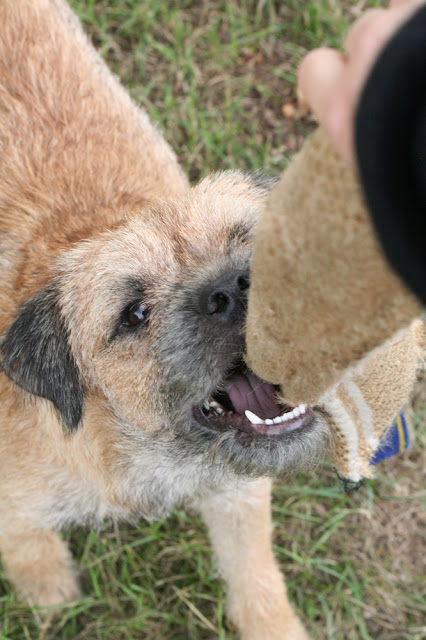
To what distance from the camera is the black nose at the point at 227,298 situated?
1.95 m

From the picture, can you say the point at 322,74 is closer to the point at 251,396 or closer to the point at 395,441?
the point at 251,396

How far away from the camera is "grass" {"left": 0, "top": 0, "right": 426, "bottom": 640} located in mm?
3469

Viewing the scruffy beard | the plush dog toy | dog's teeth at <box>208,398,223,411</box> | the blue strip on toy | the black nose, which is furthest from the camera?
the blue strip on toy

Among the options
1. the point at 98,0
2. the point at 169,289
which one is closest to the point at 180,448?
the point at 169,289

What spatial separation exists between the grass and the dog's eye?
5.80 ft

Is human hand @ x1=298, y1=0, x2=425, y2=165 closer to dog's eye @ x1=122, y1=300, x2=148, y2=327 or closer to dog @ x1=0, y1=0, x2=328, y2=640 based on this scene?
dog @ x1=0, y1=0, x2=328, y2=640

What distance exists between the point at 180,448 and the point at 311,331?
42.8 inches

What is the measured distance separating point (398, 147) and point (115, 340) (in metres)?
1.46

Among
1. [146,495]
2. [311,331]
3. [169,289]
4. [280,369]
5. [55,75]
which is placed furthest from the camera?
[55,75]

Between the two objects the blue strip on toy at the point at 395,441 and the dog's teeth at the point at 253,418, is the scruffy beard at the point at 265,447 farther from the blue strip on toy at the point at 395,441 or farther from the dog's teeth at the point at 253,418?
the blue strip on toy at the point at 395,441

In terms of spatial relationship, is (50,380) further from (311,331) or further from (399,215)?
(399,215)

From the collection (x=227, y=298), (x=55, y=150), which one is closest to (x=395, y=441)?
(x=227, y=298)

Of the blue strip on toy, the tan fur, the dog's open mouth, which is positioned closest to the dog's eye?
the dog's open mouth

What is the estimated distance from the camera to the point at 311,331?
1379 millimetres
